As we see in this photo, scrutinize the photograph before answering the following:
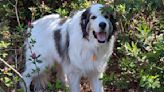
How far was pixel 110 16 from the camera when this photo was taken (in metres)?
5.59

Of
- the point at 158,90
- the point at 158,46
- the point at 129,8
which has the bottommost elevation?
the point at 158,90

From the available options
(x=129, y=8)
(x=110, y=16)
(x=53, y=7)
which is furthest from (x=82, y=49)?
(x=53, y=7)

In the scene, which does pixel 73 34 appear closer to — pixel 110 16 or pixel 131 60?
pixel 110 16

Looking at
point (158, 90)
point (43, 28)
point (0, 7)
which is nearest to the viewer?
point (158, 90)

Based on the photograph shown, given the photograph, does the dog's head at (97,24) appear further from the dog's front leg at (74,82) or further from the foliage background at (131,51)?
the dog's front leg at (74,82)

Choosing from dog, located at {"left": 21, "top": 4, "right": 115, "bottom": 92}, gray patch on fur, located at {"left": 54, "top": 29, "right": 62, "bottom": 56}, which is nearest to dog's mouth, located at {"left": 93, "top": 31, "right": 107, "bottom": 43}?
dog, located at {"left": 21, "top": 4, "right": 115, "bottom": 92}

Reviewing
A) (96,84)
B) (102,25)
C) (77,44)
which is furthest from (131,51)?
(96,84)

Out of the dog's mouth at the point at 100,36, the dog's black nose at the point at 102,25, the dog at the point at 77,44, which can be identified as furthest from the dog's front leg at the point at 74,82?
the dog's black nose at the point at 102,25

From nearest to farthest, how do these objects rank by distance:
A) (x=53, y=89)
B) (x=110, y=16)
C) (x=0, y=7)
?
1. (x=53, y=89)
2. (x=110, y=16)
3. (x=0, y=7)

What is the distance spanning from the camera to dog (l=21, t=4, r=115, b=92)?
562 cm

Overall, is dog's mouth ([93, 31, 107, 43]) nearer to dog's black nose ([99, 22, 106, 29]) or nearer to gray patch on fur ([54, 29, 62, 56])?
dog's black nose ([99, 22, 106, 29])

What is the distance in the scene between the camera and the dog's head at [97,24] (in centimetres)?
548

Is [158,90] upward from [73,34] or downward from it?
downward

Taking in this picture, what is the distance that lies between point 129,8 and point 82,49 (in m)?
1.13
